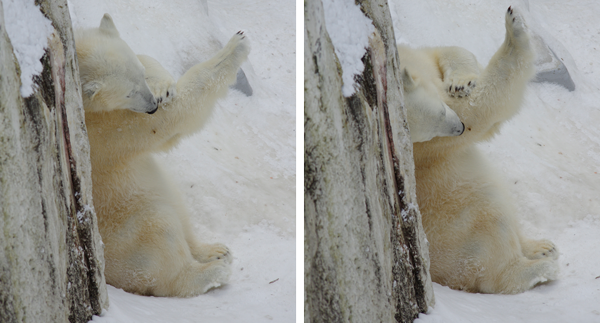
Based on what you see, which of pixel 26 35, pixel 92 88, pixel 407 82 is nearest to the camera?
pixel 26 35

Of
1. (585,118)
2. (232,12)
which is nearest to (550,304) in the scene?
(585,118)

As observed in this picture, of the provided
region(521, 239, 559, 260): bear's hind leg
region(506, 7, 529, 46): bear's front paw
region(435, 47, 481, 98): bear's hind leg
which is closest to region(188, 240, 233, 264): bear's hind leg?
A: region(435, 47, 481, 98): bear's hind leg

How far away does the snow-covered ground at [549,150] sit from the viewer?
1667mm

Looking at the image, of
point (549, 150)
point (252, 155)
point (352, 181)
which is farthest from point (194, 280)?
point (549, 150)

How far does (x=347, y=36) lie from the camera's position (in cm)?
111

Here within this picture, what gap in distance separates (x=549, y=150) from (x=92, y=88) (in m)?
2.34

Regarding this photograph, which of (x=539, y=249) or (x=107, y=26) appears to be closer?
(x=107, y=26)

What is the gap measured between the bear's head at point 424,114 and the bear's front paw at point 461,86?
1.03ft

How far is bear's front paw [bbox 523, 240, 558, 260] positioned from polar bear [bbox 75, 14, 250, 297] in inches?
45.7

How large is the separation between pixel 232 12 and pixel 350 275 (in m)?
2.07

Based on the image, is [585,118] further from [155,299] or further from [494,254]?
[155,299]

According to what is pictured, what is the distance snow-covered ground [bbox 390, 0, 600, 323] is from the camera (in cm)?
167

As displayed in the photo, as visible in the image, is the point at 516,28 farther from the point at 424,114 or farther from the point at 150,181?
the point at 150,181

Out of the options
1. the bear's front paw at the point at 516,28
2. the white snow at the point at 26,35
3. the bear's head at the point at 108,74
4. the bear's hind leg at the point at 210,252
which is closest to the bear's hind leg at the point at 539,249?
the bear's front paw at the point at 516,28
